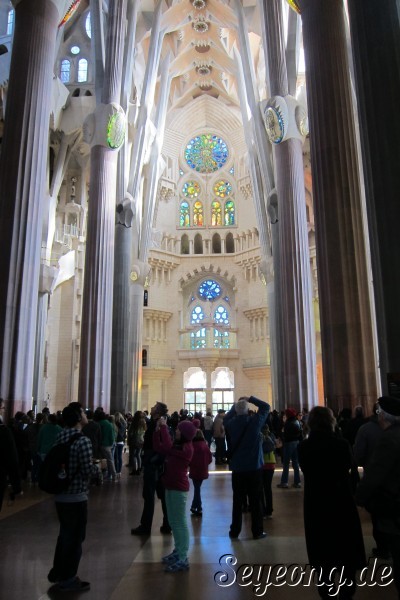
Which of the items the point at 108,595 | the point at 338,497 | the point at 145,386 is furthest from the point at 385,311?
the point at 145,386

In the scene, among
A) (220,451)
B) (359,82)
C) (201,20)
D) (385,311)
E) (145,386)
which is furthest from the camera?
(145,386)

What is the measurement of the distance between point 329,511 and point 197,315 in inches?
1376

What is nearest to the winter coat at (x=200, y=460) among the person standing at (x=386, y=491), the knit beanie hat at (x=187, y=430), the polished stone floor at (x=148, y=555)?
the polished stone floor at (x=148, y=555)

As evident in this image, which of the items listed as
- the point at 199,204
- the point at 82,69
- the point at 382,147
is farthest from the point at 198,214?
the point at 382,147

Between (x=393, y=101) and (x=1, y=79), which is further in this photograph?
(x=1, y=79)

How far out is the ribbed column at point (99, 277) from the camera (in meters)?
17.0

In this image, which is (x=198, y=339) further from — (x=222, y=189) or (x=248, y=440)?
(x=248, y=440)

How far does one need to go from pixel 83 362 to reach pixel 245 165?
26.0 meters

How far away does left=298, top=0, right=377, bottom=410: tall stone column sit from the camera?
33.2 ft

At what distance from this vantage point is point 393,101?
289 inches

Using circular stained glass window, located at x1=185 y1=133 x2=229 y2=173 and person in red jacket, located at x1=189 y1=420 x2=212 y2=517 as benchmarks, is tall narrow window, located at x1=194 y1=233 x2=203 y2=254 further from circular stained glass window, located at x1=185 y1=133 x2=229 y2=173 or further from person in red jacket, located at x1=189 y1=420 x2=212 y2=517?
person in red jacket, located at x1=189 y1=420 x2=212 y2=517

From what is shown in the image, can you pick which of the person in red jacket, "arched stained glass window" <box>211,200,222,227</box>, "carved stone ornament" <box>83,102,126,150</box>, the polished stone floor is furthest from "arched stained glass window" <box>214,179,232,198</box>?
the person in red jacket

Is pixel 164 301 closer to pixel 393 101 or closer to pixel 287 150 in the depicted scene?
pixel 287 150

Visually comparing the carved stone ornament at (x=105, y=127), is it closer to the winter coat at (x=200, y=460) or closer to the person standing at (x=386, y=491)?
the winter coat at (x=200, y=460)
